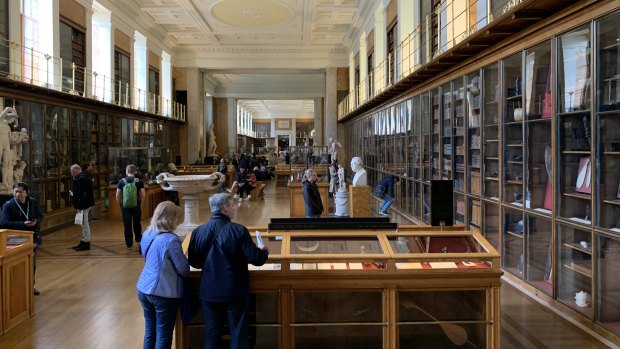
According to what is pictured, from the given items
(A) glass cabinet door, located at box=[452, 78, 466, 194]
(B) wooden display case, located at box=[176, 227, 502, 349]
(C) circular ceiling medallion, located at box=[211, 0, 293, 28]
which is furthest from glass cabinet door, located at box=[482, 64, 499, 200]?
(C) circular ceiling medallion, located at box=[211, 0, 293, 28]

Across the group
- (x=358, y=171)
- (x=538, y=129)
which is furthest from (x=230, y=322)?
(x=358, y=171)

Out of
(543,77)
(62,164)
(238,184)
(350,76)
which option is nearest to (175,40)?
(350,76)

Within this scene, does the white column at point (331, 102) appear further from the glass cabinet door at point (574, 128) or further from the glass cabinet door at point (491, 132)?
the glass cabinet door at point (574, 128)

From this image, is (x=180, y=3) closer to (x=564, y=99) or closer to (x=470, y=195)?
(x=470, y=195)

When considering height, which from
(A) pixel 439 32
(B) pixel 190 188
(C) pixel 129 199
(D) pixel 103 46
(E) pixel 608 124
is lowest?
(C) pixel 129 199

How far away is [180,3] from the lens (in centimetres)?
1877

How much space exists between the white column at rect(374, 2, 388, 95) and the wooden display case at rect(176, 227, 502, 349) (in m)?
12.1

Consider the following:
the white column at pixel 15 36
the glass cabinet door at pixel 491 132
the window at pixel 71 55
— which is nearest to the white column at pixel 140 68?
the window at pixel 71 55

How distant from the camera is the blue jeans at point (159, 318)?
11.4ft

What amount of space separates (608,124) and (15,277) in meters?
5.38

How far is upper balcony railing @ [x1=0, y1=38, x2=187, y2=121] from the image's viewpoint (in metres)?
10.8

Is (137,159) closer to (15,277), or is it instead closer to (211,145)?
(211,145)

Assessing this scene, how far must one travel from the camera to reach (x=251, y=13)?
20.2 meters

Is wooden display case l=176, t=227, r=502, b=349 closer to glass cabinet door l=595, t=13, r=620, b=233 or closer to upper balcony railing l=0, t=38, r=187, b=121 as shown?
glass cabinet door l=595, t=13, r=620, b=233
